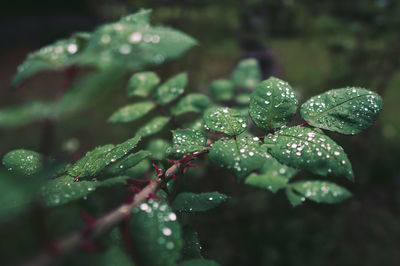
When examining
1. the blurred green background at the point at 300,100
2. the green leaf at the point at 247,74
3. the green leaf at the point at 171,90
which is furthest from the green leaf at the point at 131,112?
the green leaf at the point at 247,74

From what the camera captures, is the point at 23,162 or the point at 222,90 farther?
the point at 222,90

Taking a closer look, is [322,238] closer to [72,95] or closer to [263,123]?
[263,123]

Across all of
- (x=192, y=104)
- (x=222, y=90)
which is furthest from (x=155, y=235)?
(x=222, y=90)

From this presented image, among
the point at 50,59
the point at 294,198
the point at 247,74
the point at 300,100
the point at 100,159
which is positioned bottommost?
the point at 300,100

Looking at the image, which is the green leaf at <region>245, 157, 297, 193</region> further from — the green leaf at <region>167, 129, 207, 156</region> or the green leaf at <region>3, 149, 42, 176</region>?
the green leaf at <region>3, 149, 42, 176</region>

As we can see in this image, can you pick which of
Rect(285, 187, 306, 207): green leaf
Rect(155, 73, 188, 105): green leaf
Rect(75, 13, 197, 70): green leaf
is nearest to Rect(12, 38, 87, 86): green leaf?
Rect(75, 13, 197, 70): green leaf

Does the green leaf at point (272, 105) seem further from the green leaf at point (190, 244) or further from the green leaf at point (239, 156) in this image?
the green leaf at point (190, 244)

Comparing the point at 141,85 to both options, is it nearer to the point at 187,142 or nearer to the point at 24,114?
the point at 187,142
